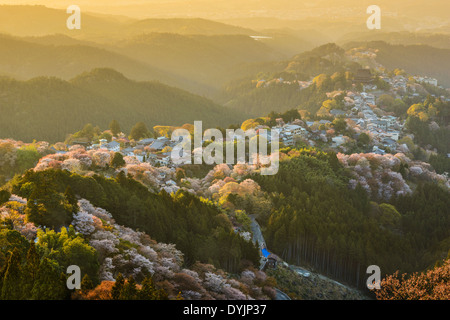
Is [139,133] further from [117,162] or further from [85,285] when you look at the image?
[85,285]

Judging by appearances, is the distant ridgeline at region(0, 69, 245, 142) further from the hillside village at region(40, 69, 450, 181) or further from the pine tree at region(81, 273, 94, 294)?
the pine tree at region(81, 273, 94, 294)

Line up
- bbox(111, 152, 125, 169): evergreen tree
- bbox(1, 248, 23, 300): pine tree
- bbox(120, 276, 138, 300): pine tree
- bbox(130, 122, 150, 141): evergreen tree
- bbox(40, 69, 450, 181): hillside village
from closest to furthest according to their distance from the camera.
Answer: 1. bbox(120, 276, 138, 300): pine tree
2. bbox(1, 248, 23, 300): pine tree
3. bbox(111, 152, 125, 169): evergreen tree
4. bbox(40, 69, 450, 181): hillside village
5. bbox(130, 122, 150, 141): evergreen tree

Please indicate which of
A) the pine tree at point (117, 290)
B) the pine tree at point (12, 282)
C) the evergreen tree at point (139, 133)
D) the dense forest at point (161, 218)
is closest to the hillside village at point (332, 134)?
the evergreen tree at point (139, 133)

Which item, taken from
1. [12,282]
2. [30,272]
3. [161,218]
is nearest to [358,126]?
[161,218]

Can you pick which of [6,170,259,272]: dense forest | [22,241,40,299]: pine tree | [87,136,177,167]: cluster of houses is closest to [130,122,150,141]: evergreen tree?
[87,136,177,167]: cluster of houses

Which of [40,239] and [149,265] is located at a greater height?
[40,239]

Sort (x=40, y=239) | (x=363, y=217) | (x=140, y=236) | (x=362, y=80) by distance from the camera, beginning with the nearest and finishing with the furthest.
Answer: (x=40, y=239)
(x=140, y=236)
(x=363, y=217)
(x=362, y=80)

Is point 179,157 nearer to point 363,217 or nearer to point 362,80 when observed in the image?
point 363,217
